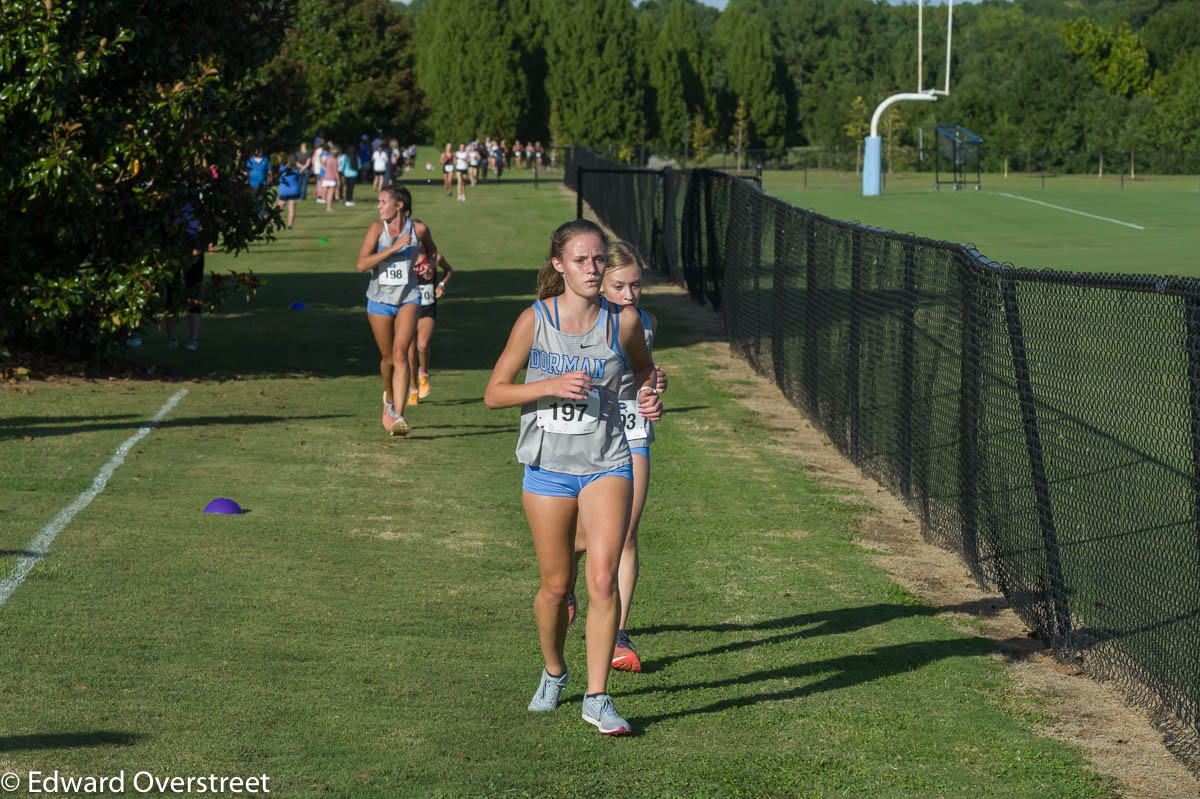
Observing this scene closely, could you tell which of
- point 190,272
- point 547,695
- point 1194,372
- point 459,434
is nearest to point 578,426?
point 547,695

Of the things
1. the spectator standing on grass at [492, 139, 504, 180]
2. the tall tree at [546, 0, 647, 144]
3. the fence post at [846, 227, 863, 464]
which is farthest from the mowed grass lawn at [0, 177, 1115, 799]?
the tall tree at [546, 0, 647, 144]

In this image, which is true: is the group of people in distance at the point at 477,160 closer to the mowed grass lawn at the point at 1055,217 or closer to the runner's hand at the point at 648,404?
the mowed grass lawn at the point at 1055,217

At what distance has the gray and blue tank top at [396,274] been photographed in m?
12.3

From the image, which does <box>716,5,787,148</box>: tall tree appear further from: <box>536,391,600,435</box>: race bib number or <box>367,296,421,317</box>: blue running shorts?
<box>536,391,600,435</box>: race bib number

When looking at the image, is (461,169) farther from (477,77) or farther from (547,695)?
(547,695)

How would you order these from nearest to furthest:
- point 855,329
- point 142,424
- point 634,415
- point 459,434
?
point 634,415 → point 855,329 → point 142,424 → point 459,434

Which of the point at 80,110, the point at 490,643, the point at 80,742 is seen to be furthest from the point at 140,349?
the point at 80,742

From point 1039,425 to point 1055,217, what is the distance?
35.6 m

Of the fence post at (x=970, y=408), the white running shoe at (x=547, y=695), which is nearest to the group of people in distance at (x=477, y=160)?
the fence post at (x=970, y=408)

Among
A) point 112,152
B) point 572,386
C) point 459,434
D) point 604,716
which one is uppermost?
point 112,152

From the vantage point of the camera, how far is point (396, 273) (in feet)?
40.7

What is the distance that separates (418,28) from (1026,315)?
11675 centimetres

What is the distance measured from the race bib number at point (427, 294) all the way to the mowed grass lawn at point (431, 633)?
1164 millimetres

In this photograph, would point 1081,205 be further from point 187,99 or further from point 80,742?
point 80,742
